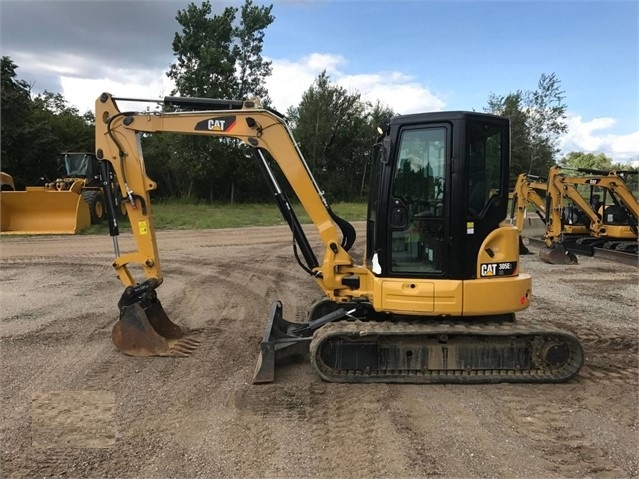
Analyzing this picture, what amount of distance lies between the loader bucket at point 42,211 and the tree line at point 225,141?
9.38m

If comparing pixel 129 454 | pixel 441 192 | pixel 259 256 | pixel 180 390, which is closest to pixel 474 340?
pixel 441 192

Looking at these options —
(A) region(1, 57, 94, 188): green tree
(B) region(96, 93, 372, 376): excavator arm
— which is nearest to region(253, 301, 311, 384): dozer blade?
(B) region(96, 93, 372, 376): excavator arm

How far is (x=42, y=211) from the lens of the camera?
598 inches

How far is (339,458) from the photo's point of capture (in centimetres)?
323

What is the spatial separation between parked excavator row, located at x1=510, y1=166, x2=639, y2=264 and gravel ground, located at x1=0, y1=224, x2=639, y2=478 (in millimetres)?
7701

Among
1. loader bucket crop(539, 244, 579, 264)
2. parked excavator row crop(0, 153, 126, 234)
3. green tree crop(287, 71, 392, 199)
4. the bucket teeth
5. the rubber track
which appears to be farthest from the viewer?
green tree crop(287, 71, 392, 199)

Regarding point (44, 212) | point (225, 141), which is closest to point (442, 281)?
point (44, 212)

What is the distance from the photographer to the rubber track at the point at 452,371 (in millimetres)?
4414

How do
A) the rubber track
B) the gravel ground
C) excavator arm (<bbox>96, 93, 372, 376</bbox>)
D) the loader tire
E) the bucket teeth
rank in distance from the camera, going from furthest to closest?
the loader tire
the bucket teeth
excavator arm (<bbox>96, 93, 372, 376</bbox>)
the rubber track
the gravel ground

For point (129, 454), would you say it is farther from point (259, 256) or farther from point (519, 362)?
point (259, 256)

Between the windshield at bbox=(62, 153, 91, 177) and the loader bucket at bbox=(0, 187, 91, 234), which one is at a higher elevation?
the windshield at bbox=(62, 153, 91, 177)

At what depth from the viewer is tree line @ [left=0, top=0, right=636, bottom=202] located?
2802 cm

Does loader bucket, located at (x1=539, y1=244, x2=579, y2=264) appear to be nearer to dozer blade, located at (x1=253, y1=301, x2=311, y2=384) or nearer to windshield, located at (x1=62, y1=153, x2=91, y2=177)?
dozer blade, located at (x1=253, y1=301, x2=311, y2=384)

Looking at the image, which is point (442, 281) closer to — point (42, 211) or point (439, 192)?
point (439, 192)
